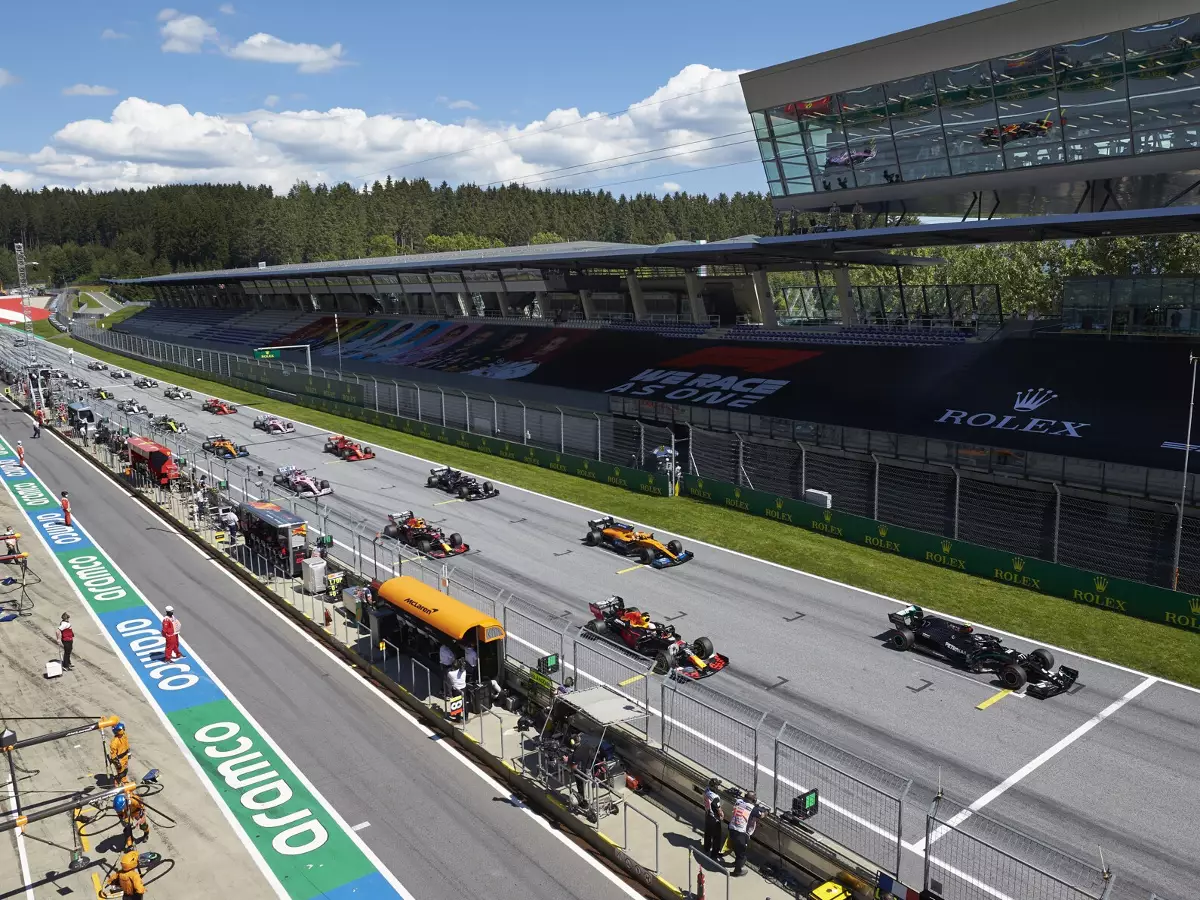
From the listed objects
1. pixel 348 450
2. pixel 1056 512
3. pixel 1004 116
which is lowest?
pixel 348 450

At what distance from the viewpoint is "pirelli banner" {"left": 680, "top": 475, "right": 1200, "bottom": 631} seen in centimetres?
2241

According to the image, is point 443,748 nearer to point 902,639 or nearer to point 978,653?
point 902,639

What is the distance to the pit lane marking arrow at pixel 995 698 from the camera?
60.2 ft

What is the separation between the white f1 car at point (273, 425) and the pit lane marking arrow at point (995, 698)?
138 feet

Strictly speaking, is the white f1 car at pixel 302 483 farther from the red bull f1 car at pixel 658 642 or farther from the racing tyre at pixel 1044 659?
the racing tyre at pixel 1044 659

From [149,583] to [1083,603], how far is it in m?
27.0

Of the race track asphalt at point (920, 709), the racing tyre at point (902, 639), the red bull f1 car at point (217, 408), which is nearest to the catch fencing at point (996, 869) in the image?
the race track asphalt at point (920, 709)

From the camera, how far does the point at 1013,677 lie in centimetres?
1891

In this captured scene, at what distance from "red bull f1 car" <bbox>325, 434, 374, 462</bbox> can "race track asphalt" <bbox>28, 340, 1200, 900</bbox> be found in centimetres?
1533

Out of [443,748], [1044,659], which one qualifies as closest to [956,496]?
[1044,659]

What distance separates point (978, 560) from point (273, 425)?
39500 mm

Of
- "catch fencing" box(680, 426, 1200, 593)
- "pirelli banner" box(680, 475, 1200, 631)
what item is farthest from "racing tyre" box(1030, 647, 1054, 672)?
"catch fencing" box(680, 426, 1200, 593)

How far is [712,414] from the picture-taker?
116 ft

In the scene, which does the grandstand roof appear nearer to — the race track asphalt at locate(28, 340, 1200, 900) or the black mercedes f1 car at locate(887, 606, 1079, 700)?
the race track asphalt at locate(28, 340, 1200, 900)
